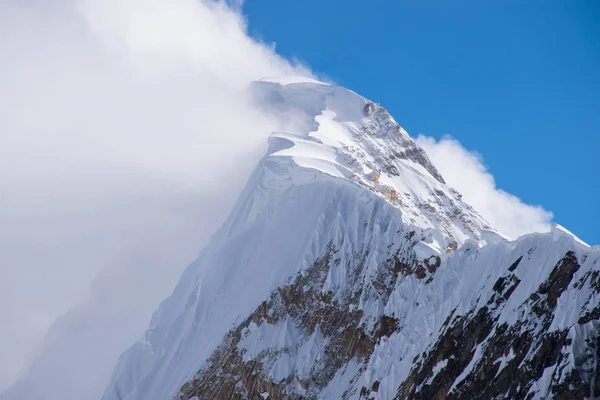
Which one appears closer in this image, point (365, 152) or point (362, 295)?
point (362, 295)

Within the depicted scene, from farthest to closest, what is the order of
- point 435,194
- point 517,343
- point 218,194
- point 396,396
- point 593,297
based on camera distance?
point 218,194
point 435,194
point 396,396
point 517,343
point 593,297

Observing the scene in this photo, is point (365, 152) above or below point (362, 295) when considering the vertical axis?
above

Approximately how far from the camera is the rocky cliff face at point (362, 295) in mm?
79625

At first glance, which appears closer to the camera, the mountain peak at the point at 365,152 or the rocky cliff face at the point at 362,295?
the rocky cliff face at the point at 362,295

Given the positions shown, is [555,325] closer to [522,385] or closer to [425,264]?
[522,385]

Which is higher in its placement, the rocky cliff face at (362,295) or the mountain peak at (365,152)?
the mountain peak at (365,152)

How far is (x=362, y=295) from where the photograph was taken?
4348 inches

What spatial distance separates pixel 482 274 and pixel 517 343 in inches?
588

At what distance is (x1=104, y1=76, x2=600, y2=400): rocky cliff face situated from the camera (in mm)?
79625

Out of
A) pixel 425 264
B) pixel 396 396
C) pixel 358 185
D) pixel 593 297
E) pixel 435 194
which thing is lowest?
pixel 396 396

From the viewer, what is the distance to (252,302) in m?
123

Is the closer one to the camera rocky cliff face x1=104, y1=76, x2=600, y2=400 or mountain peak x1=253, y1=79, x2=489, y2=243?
rocky cliff face x1=104, y1=76, x2=600, y2=400

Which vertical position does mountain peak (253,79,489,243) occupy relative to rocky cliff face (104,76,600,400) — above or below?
above

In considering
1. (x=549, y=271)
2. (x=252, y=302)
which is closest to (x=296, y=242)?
(x=252, y=302)
